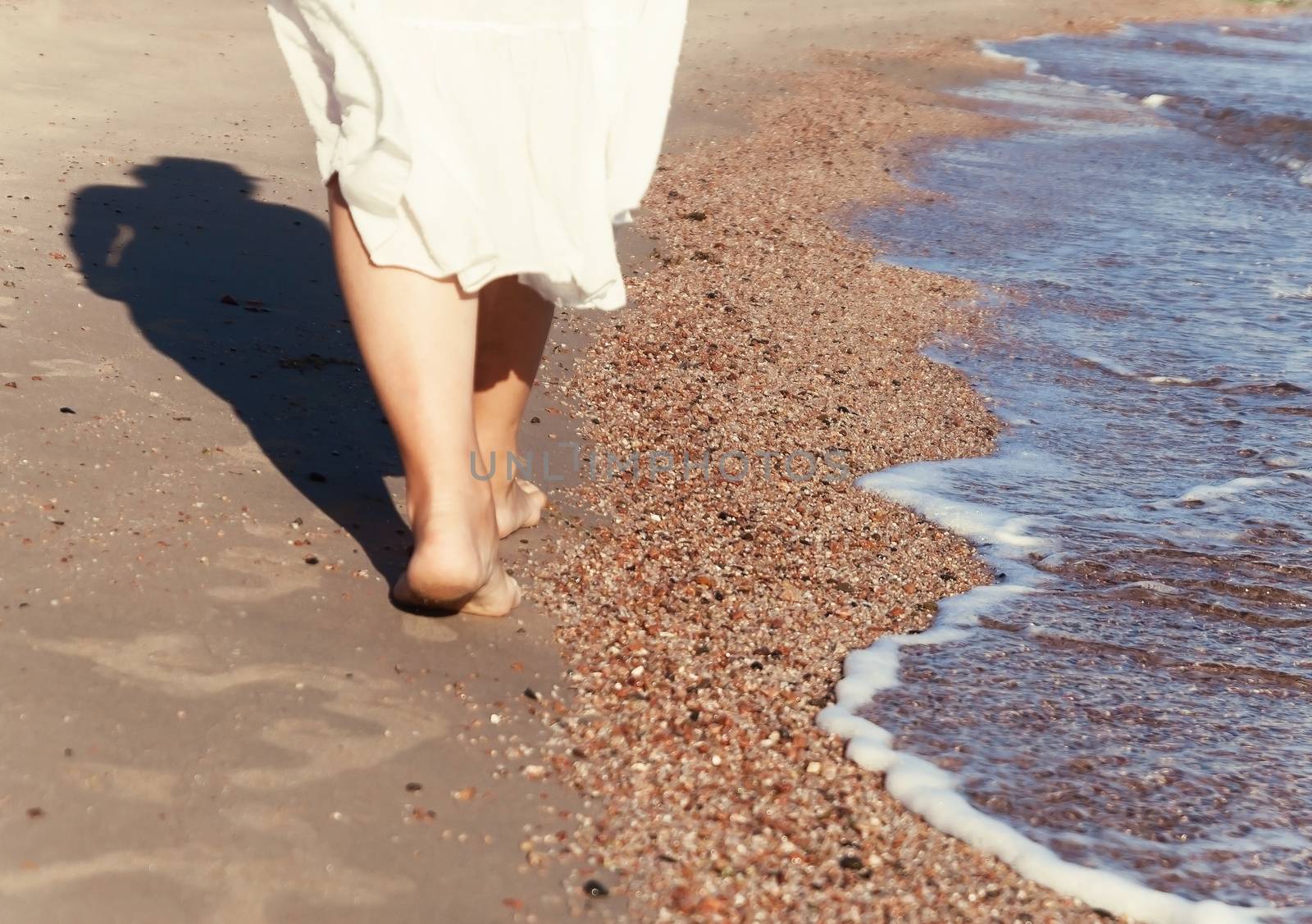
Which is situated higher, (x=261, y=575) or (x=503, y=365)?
(x=503, y=365)

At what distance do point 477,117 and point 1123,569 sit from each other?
175 centimetres

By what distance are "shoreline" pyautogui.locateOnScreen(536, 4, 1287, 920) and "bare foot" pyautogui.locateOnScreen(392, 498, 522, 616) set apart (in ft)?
0.79

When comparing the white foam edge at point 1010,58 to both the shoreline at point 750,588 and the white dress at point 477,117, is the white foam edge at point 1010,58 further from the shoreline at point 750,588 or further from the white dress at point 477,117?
the white dress at point 477,117

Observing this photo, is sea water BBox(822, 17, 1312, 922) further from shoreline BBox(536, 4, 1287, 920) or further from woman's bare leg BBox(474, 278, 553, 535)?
woman's bare leg BBox(474, 278, 553, 535)

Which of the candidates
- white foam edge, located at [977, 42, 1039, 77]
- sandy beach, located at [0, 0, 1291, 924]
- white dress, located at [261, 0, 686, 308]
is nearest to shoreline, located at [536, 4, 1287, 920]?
sandy beach, located at [0, 0, 1291, 924]

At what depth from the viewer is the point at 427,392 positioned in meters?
2.17

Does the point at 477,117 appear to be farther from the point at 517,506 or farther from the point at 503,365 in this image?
the point at 517,506

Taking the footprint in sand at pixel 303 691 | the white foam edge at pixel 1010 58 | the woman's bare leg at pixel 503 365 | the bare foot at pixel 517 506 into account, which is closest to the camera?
the footprint in sand at pixel 303 691

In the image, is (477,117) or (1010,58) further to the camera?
(1010,58)

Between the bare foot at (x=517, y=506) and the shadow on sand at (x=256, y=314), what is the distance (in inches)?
7.5

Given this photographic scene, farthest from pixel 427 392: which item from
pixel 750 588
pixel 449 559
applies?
pixel 750 588

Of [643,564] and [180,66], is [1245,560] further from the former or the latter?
[180,66]

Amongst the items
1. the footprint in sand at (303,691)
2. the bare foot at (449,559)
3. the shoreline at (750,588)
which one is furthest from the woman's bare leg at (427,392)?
the shoreline at (750,588)

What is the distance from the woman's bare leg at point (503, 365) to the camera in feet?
8.21
